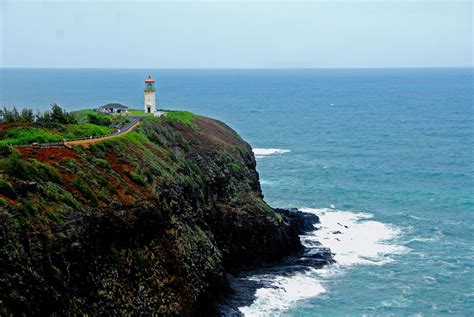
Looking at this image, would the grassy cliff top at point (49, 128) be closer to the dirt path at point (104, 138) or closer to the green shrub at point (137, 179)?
the dirt path at point (104, 138)

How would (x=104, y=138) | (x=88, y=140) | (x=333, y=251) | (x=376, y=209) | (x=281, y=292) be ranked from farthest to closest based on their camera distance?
(x=376, y=209)
(x=333, y=251)
(x=104, y=138)
(x=281, y=292)
(x=88, y=140)

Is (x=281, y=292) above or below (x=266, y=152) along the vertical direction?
below

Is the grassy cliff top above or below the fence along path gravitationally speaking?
above

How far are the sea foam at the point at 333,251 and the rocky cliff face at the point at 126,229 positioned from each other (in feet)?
11.7

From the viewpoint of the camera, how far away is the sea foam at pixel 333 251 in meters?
45.9

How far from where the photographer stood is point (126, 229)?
126ft

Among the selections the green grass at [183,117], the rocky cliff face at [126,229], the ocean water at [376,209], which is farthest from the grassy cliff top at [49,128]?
the ocean water at [376,209]

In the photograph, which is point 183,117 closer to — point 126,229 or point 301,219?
point 301,219

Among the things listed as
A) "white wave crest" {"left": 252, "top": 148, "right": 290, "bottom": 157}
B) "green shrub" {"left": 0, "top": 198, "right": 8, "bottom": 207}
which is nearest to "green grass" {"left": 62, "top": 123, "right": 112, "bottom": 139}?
"green shrub" {"left": 0, "top": 198, "right": 8, "bottom": 207}

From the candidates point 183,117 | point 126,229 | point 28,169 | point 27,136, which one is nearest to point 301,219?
point 183,117

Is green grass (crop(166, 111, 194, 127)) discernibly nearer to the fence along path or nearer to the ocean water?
the fence along path

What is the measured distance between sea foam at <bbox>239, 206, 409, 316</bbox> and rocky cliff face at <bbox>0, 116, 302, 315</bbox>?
11.7 feet

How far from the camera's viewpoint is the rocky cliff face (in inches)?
1244

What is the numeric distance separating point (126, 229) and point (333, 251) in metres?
25.2
